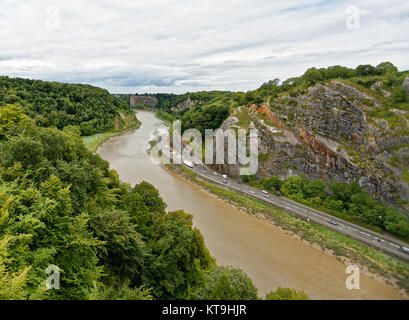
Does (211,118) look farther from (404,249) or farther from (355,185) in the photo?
(404,249)

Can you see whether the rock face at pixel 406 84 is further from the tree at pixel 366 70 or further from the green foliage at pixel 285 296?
the green foliage at pixel 285 296

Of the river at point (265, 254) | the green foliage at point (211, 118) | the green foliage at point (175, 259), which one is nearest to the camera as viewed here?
the green foliage at point (175, 259)

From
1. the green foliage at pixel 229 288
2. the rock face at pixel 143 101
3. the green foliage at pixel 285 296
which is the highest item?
the rock face at pixel 143 101

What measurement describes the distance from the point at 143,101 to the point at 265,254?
142 metres

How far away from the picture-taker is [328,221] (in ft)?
68.1

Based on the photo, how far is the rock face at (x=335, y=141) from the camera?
21641mm

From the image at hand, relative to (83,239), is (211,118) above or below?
above

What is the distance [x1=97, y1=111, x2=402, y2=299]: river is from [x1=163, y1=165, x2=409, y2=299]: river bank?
0.51 meters

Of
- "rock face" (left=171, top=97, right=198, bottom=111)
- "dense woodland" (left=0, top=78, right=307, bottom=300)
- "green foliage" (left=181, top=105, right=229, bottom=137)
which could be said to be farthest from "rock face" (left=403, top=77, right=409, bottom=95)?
"rock face" (left=171, top=97, right=198, bottom=111)

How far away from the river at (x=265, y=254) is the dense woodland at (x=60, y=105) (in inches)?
1530

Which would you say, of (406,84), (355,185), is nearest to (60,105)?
(355,185)

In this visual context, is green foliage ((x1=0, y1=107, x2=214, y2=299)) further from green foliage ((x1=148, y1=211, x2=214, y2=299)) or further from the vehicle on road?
the vehicle on road

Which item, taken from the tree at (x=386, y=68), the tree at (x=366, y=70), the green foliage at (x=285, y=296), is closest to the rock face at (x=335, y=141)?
the tree at (x=366, y=70)
